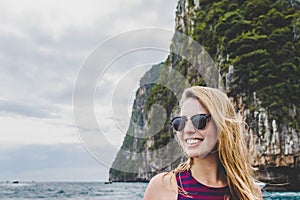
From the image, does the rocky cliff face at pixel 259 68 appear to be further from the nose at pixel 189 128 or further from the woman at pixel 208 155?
the nose at pixel 189 128

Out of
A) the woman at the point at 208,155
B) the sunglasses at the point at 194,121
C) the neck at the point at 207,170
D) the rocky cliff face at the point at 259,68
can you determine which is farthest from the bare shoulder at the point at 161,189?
the rocky cliff face at the point at 259,68

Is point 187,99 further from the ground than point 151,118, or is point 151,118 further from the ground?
point 151,118

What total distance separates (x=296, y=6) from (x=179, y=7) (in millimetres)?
24127

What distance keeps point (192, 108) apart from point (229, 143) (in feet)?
0.65

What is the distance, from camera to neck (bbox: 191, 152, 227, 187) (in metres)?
1.91

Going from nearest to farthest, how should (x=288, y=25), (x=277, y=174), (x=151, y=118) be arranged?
1. (x=277, y=174)
2. (x=288, y=25)
3. (x=151, y=118)

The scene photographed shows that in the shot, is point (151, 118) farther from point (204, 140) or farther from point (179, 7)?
point (204, 140)

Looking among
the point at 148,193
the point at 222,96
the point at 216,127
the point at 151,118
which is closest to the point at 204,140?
the point at 216,127

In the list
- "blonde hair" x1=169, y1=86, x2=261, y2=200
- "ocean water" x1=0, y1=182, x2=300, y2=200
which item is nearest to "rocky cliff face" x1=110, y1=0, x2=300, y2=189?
"ocean water" x1=0, y1=182, x2=300, y2=200

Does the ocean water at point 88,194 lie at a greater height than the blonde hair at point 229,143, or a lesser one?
greater

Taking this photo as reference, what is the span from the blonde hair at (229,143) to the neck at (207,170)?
0.08 ft

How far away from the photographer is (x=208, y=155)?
1901 millimetres

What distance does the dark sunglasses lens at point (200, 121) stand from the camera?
1803 millimetres

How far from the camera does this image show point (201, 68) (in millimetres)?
47281
